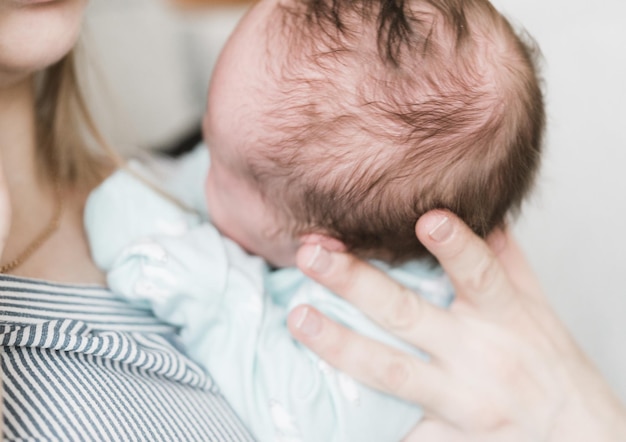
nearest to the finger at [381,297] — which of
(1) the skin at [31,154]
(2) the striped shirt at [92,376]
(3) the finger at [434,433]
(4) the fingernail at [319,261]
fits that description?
(4) the fingernail at [319,261]

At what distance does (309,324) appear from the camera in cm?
86

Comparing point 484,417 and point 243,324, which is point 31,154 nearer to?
point 243,324

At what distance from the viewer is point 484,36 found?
85 cm

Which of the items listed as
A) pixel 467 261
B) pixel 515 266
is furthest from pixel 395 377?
pixel 515 266

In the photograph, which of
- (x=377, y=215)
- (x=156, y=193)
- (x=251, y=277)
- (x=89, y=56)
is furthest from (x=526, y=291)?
(x=89, y=56)

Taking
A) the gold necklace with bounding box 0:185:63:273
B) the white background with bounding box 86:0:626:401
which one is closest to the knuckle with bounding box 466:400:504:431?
the white background with bounding box 86:0:626:401

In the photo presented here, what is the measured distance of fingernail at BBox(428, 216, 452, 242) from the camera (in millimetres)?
805

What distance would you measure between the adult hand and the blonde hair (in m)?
0.46

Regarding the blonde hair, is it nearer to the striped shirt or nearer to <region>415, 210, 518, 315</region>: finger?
the striped shirt

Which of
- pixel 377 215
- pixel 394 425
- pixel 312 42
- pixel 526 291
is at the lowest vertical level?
pixel 394 425

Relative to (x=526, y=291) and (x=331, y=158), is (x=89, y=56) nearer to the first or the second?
(x=331, y=158)

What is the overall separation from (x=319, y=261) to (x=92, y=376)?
0.98 ft

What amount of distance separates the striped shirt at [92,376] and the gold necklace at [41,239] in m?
0.06

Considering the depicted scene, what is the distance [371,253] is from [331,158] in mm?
175
